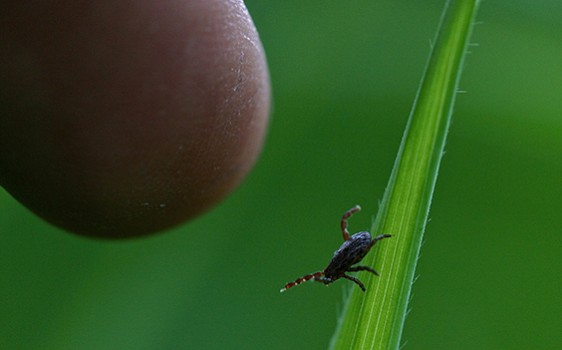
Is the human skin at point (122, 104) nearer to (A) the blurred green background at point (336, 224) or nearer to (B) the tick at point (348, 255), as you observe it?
(B) the tick at point (348, 255)

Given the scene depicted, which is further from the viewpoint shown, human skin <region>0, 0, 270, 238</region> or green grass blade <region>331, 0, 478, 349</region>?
human skin <region>0, 0, 270, 238</region>

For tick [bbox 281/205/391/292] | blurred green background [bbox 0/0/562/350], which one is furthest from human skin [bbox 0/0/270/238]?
blurred green background [bbox 0/0/562/350]

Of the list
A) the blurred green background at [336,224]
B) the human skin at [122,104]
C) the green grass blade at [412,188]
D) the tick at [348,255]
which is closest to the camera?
the green grass blade at [412,188]

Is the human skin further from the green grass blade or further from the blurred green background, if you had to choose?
the blurred green background

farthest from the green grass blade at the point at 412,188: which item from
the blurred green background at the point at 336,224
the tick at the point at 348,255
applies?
the blurred green background at the point at 336,224

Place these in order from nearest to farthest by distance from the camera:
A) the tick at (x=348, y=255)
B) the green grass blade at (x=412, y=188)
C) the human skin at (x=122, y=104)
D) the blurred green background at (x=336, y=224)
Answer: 1. the green grass blade at (x=412, y=188)
2. the human skin at (x=122, y=104)
3. the tick at (x=348, y=255)
4. the blurred green background at (x=336, y=224)

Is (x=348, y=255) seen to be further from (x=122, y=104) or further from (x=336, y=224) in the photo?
(x=336, y=224)
